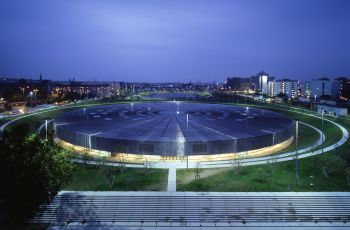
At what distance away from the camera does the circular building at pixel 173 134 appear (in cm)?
5704

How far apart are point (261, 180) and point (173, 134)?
68.5ft

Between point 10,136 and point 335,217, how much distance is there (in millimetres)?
35599

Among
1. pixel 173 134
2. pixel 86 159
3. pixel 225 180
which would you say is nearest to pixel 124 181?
pixel 86 159

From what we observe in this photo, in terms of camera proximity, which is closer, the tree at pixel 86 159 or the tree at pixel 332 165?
the tree at pixel 332 165

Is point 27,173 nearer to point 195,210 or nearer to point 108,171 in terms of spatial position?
point 108,171

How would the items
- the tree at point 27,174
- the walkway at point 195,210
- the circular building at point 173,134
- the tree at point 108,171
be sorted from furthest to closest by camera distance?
the circular building at point 173,134 < the tree at point 108,171 < the walkway at point 195,210 < the tree at point 27,174

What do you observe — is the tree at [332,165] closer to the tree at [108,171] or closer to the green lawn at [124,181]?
the green lawn at [124,181]

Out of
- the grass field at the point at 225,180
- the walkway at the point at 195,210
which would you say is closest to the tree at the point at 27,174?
the walkway at the point at 195,210

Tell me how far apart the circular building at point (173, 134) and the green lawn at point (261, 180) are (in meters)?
7.22

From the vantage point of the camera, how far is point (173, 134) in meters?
62.8

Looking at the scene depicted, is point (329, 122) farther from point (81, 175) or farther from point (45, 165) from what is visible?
point (45, 165)

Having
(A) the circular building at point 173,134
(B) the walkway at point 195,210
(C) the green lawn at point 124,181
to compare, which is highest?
(A) the circular building at point 173,134

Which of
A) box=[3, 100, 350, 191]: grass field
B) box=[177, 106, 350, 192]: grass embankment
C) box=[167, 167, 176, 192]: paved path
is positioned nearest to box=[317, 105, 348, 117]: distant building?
box=[177, 106, 350, 192]: grass embankment

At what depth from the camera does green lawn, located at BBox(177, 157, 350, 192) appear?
43812mm
